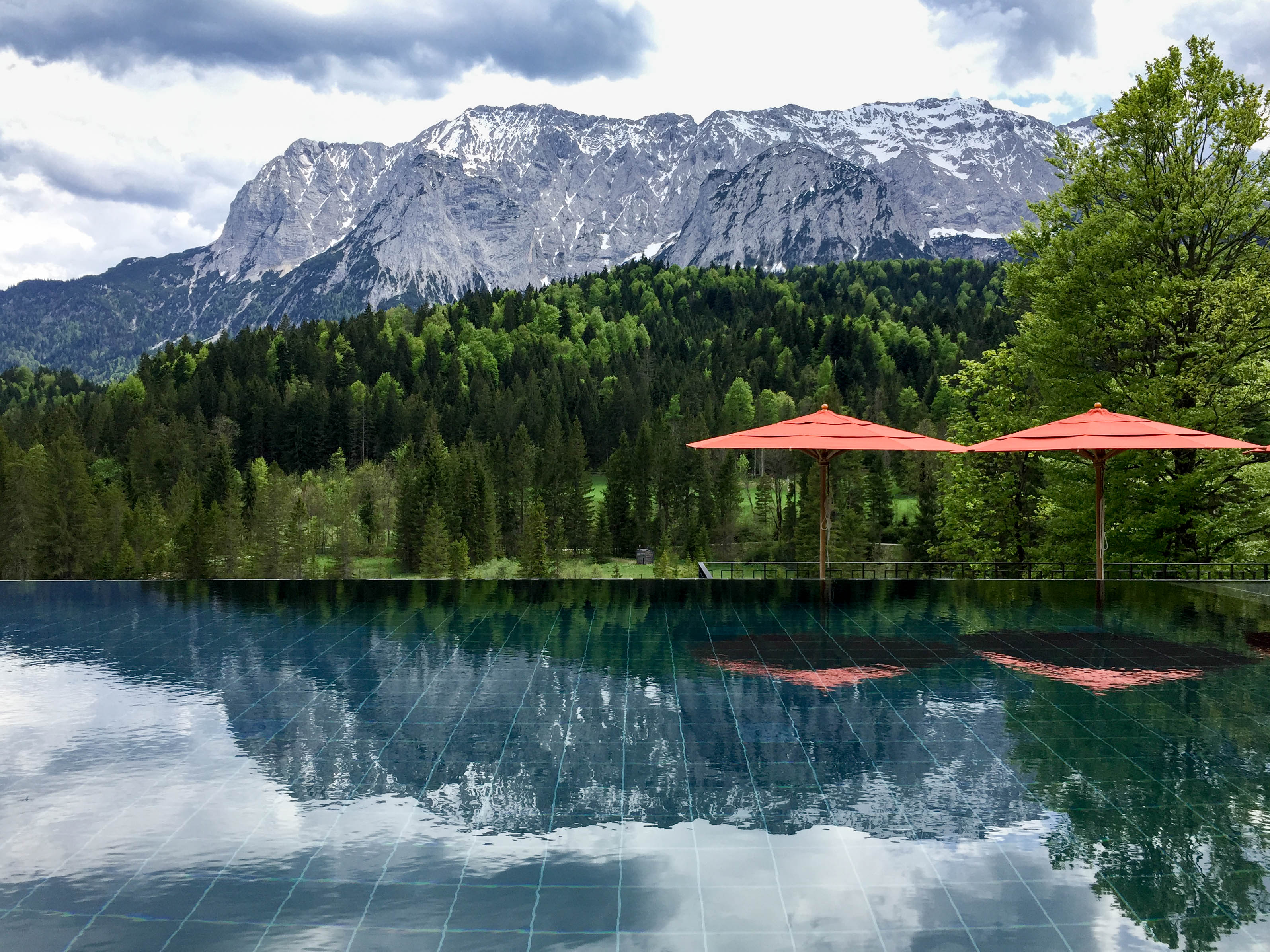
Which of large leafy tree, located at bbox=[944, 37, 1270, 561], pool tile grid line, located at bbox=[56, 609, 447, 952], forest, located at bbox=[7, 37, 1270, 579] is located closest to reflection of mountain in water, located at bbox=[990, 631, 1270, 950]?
pool tile grid line, located at bbox=[56, 609, 447, 952]

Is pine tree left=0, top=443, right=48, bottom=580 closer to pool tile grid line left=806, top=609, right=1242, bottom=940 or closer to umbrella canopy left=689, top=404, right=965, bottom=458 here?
umbrella canopy left=689, top=404, right=965, bottom=458

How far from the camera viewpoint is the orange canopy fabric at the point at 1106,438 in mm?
16984

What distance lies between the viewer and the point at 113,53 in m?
34.1

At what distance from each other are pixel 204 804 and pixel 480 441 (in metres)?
119

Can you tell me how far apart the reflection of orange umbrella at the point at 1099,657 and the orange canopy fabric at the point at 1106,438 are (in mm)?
3475

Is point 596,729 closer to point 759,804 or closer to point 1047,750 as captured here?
point 759,804

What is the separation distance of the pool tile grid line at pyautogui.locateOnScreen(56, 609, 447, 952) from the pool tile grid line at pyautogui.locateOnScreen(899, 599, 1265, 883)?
7.21m

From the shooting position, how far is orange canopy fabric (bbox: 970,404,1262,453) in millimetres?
16984

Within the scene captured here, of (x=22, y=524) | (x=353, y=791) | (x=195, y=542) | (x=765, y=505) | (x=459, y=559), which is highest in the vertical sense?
(x=353, y=791)

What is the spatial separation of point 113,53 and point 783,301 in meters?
156

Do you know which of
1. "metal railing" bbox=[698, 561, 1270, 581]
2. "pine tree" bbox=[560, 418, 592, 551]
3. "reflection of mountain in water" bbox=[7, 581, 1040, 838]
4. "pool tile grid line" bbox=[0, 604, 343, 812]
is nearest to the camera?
"reflection of mountain in water" bbox=[7, 581, 1040, 838]

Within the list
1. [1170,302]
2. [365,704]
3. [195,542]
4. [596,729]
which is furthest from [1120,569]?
[195,542]

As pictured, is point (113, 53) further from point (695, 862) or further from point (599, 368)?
point (599, 368)

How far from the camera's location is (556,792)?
28.2 ft
